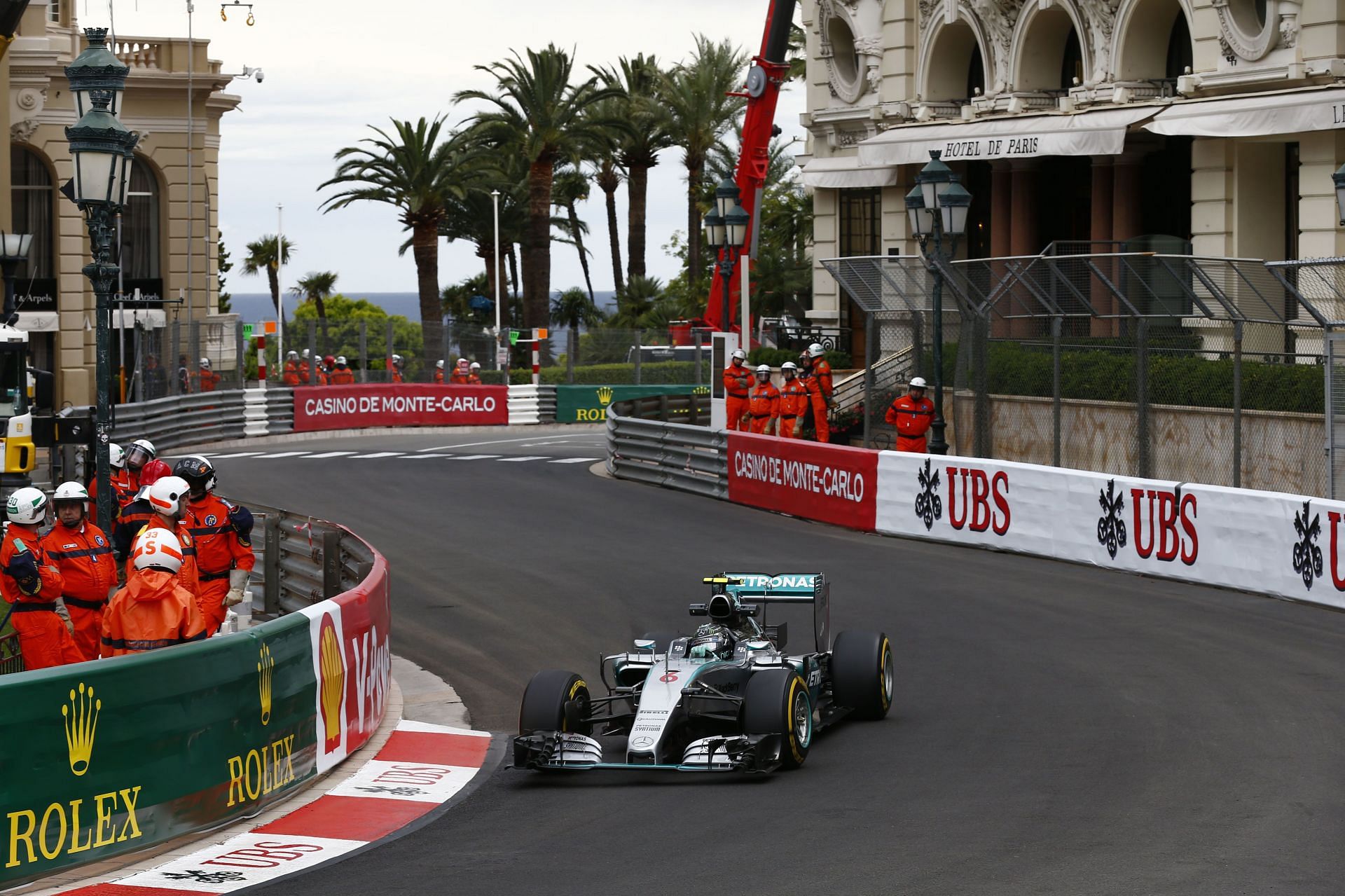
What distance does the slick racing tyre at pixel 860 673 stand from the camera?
11984 millimetres

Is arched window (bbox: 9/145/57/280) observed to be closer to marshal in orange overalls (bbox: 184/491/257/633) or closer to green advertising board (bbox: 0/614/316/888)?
marshal in orange overalls (bbox: 184/491/257/633)

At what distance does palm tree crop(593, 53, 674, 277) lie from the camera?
67.9 m

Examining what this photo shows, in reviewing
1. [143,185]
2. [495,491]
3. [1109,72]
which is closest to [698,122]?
[143,185]

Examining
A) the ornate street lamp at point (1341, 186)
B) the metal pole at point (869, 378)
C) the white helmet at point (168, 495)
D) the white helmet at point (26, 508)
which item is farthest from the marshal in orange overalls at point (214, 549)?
the metal pole at point (869, 378)

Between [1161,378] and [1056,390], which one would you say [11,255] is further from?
[1161,378]

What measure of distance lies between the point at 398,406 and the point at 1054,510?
24.9m

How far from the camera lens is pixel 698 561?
19984 mm

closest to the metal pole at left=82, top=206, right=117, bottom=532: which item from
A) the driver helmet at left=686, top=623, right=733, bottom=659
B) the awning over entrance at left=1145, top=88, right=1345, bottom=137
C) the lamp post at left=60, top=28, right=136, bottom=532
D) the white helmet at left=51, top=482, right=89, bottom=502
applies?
the lamp post at left=60, top=28, right=136, bottom=532

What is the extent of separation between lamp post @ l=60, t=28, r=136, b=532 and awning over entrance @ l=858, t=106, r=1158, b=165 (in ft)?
63.9

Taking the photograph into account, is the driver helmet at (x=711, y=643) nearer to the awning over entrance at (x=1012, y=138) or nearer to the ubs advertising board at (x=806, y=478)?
the ubs advertising board at (x=806, y=478)

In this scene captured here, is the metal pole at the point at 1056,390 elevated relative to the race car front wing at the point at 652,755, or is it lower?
elevated

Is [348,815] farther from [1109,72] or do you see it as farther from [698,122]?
[698,122]

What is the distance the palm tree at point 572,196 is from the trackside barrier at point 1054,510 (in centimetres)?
5421

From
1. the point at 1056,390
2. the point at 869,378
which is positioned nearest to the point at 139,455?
the point at 1056,390
